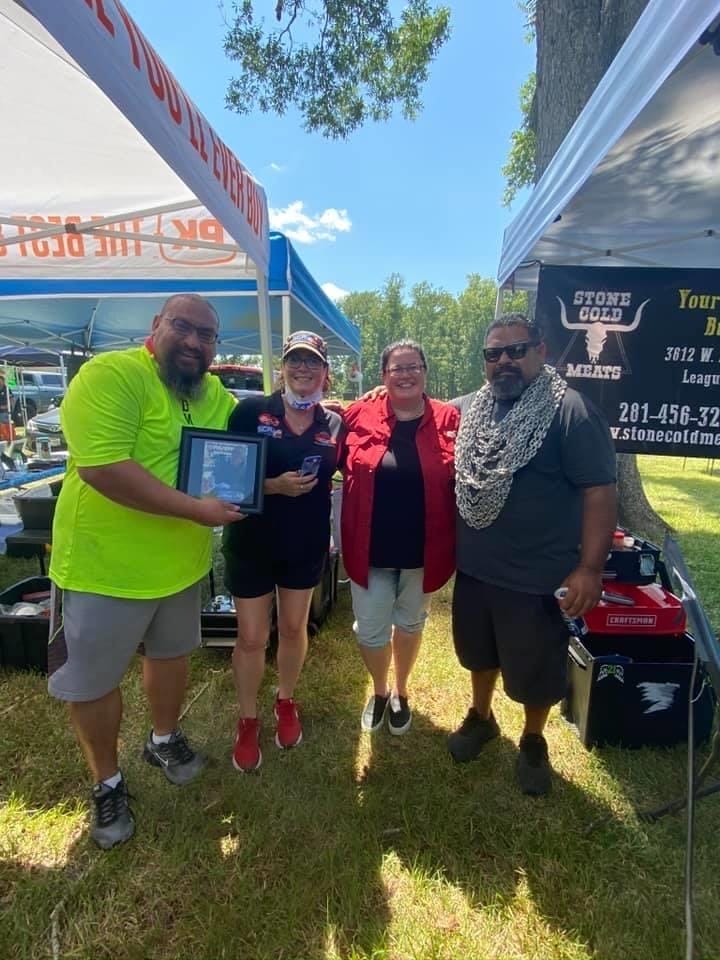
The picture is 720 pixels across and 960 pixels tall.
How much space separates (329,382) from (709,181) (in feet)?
7.15

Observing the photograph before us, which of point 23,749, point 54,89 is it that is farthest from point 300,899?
point 54,89

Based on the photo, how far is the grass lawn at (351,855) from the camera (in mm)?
1557

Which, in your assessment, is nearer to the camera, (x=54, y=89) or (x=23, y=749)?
(x=23, y=749)

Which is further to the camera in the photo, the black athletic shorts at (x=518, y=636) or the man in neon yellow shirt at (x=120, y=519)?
the black athletic shorts at (x=518, y=636)

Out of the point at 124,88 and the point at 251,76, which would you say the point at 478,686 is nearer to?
the point at 124,88

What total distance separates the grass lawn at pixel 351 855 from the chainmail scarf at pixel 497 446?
121 cm

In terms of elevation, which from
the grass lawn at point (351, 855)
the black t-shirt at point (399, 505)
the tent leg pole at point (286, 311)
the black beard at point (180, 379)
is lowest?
the grass lawn at point (351, 855)

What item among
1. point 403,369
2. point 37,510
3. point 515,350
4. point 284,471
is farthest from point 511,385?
point 37,510

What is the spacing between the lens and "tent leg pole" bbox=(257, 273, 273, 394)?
98.0 inches

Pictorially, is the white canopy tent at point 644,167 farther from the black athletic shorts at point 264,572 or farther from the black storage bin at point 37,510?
the black storage bin at point 37,510

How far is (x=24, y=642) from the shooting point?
9.35 ft

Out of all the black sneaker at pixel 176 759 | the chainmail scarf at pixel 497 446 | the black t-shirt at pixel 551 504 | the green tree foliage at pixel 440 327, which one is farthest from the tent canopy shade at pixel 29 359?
the green tree foliage at pixel 440 327

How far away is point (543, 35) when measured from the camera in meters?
4.05

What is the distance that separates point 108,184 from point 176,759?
10.4 ft
